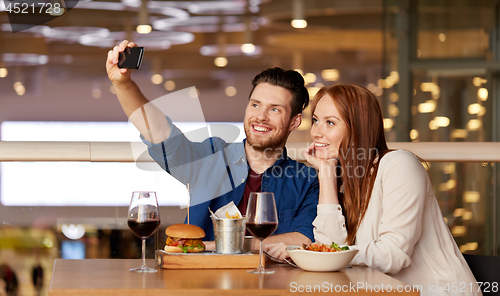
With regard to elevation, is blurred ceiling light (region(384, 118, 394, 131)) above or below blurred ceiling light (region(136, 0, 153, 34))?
below

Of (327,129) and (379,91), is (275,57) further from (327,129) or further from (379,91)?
(327,129)

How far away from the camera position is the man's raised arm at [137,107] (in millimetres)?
1674

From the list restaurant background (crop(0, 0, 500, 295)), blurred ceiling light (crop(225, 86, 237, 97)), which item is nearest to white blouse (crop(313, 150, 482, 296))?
restaurant background (crop(0, 0, 500, 295))

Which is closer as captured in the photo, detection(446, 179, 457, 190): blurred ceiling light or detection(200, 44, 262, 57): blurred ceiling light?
detection(446, 179, 457, 190): blurred ceiling light

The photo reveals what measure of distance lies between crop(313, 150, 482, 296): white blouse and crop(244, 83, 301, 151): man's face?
521 mm

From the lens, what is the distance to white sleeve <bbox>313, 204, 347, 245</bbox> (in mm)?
1593

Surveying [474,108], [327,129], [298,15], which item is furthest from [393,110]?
[327,129]

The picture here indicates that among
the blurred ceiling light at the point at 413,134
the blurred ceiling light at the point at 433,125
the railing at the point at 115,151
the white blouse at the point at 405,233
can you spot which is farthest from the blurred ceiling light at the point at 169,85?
the white blouse at the point at 405,233

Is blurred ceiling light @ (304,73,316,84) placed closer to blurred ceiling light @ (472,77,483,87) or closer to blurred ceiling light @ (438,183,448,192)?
blurred ceiling light @ (472,77,483,87)

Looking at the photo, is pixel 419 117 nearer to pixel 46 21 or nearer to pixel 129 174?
pixel 129 174

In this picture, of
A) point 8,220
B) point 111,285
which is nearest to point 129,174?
point 8,220

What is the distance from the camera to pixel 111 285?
3.60 feet

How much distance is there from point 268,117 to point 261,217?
87 cm

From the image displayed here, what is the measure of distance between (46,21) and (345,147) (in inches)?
188
